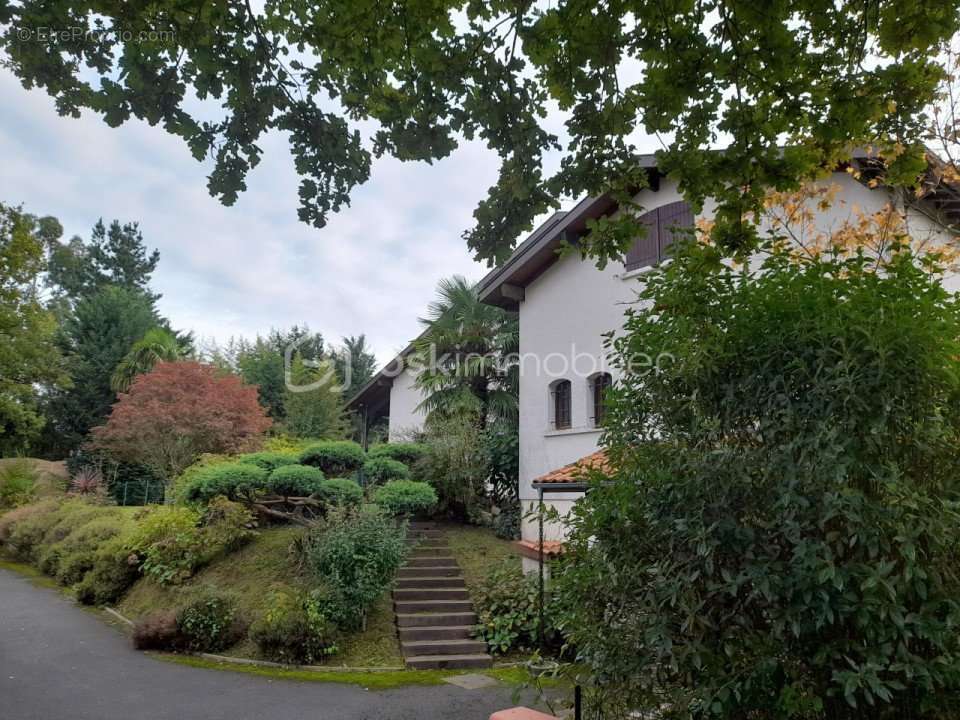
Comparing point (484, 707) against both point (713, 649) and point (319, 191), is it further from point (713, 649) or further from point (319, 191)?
point (319, 191)

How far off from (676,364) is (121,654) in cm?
1031

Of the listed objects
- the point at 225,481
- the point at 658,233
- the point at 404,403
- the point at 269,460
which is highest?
the point at 658,233

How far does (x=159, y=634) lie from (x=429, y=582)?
450cm

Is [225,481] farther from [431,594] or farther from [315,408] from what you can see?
[315,408]

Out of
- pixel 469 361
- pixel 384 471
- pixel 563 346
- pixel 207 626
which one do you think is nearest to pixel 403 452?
pixel 384 471

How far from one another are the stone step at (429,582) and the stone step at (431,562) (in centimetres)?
53

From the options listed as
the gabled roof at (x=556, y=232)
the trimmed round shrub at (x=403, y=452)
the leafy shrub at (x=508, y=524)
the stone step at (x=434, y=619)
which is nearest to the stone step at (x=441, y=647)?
the stone step at (x=434, y=619)

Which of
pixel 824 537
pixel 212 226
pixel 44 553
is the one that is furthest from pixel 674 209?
pixel 44 553

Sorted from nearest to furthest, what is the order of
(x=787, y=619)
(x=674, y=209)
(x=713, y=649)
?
(x=787, y=619)
(x=713, y=649)
(x=674, y=209)

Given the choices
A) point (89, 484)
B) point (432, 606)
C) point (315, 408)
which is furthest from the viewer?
point (315, 408)

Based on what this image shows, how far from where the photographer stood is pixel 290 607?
1045 cm

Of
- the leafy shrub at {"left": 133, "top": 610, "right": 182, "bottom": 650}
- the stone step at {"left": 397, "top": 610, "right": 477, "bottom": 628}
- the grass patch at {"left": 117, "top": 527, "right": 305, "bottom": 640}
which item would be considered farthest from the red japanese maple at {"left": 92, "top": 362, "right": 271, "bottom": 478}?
the stone step at {"left": 397, "top": 610, "right": 477, "bottom": 628}

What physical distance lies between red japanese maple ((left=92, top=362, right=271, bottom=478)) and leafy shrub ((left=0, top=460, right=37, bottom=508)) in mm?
6116

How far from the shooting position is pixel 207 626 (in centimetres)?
1060
